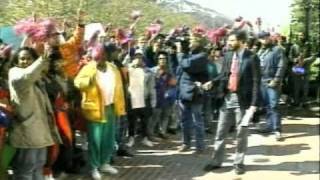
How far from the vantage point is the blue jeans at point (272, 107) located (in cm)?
1110

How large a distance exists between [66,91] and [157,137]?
384 centimetres

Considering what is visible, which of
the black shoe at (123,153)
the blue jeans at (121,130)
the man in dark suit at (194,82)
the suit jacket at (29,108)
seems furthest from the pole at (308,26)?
the suit jacket at (29,108)

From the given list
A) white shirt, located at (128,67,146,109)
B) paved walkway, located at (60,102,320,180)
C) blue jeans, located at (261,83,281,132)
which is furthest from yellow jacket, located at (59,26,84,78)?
blue jeans, located at (261,83,281,132)

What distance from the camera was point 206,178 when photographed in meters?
8.07

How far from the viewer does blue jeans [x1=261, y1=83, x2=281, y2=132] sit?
36.4ft

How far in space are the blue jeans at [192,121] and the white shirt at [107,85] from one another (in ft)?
5.99

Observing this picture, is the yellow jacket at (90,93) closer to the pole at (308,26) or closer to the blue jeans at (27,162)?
the blue jeans at (27,162)

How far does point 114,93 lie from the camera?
7992 mm

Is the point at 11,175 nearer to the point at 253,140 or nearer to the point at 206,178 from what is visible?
the point at 206,178

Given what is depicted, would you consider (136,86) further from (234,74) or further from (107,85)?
(234,74)

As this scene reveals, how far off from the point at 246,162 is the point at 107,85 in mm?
2467

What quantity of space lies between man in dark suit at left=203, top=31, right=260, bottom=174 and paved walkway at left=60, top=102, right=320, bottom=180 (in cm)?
47

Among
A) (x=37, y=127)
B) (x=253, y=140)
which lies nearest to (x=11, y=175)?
(x=37, y=127)

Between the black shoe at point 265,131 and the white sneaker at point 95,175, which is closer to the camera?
the white sneaker at point 95,175
